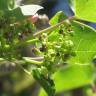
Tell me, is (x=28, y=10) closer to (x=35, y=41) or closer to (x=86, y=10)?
(x=35, y=41)

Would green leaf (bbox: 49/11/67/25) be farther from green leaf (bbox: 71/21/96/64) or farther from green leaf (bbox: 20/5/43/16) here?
green leaf (bbox: 20/5/43/16)

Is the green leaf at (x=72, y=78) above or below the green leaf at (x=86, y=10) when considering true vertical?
below

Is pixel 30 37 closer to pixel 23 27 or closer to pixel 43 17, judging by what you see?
pixel 23 27

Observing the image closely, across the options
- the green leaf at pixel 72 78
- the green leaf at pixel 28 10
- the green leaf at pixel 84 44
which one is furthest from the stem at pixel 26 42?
the green leaf at pixel 72 78

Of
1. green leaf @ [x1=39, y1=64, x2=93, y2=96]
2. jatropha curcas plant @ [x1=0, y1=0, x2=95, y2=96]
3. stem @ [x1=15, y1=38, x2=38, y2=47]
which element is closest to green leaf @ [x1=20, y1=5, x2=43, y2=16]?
jatropha curcas plant @ [x1=0, y1=0, x2=95, y2=96]

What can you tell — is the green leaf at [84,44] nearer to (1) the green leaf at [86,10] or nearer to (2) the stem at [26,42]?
(1) the green leaf at [86,10]

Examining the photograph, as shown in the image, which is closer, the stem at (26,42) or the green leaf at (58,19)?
the stem at (26,42)
